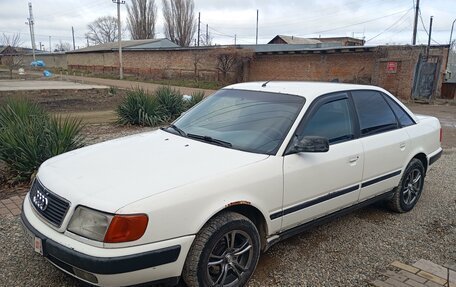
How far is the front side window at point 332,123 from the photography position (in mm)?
3414

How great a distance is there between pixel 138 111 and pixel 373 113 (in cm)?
718

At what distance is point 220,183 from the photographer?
2666mm

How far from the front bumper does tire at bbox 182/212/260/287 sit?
10 centimetres

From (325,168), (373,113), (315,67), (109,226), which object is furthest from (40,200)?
(315,67)

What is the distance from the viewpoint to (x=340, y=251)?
3.60m

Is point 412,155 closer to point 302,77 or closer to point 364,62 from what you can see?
point 364,62

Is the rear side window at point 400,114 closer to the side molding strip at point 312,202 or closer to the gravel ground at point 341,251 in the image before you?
the gravel ground at point 341,251

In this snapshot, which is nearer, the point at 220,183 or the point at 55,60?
the point at 220,183

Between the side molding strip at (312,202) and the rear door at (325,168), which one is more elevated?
the rear door at (325,168)

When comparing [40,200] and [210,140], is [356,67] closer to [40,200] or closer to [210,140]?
[210,140]

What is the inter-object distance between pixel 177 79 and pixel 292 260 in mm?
31969

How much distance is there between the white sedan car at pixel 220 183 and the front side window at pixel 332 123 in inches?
0.5

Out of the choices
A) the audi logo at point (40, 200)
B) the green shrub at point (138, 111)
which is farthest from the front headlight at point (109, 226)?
the green shrub at point (138, 111)

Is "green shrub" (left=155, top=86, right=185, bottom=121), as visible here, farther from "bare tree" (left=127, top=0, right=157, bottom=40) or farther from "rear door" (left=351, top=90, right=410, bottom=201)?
"bare tree" (left=127, top=0, right=157, bottom=40)
